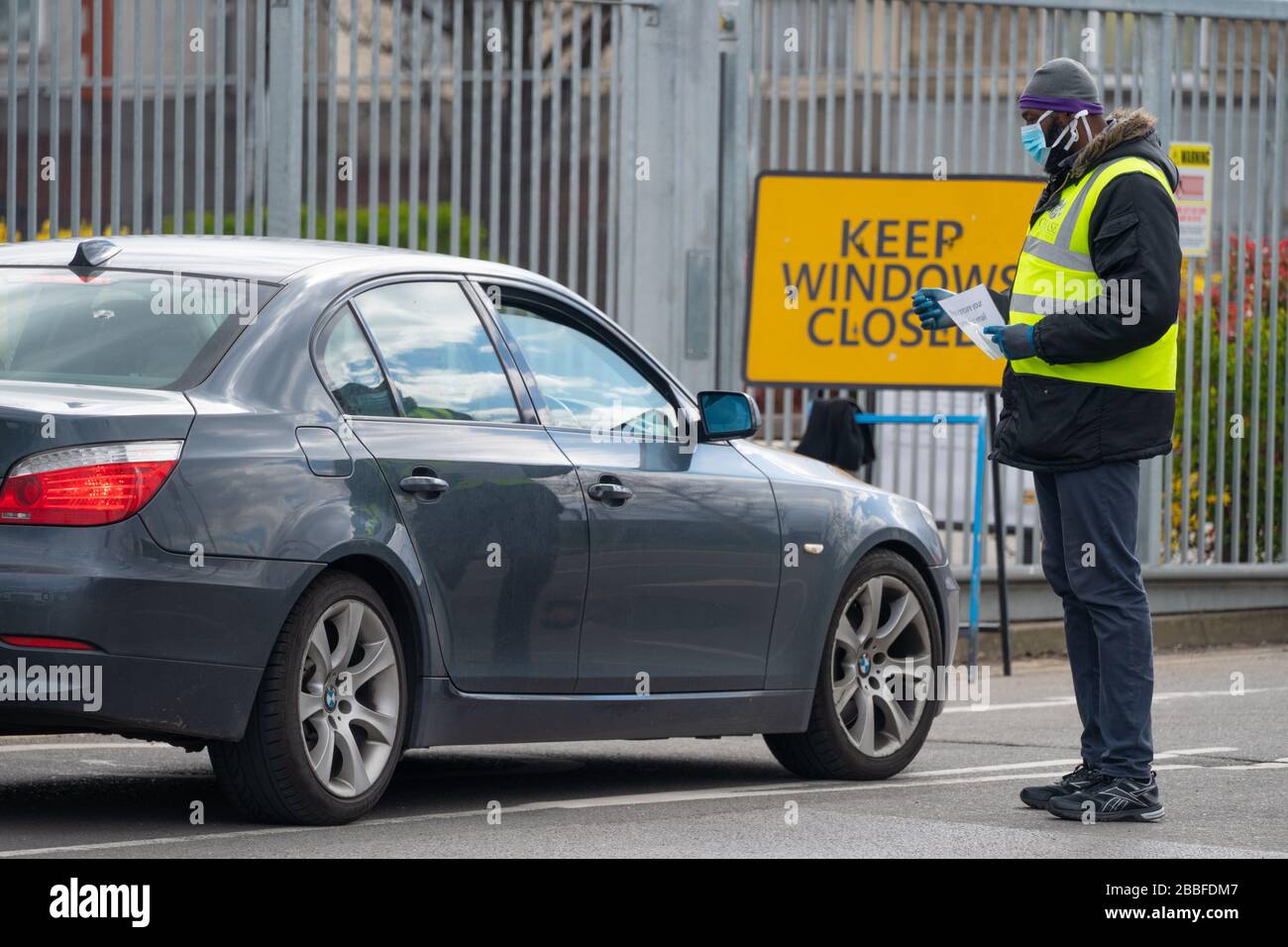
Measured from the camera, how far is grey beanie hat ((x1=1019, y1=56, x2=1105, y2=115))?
22.6 ft

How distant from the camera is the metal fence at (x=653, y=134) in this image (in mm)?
11758

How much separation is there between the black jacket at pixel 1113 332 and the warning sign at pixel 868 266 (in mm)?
5204

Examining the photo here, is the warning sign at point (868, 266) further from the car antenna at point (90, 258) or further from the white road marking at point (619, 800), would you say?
the car antenna at point (90, 258)

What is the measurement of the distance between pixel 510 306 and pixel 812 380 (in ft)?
17.0

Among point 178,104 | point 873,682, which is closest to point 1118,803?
point 873,682

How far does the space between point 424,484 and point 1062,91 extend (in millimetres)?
2221

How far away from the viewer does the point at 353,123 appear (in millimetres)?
11883

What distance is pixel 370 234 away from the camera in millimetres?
12164

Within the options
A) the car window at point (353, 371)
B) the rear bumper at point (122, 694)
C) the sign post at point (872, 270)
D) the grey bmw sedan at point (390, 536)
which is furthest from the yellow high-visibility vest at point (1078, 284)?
the sign post at point (872, 270)

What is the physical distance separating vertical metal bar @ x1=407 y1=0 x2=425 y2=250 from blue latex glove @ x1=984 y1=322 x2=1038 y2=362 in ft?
18.8

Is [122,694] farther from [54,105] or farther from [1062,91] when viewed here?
[54,105]

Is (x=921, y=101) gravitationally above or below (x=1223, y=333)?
above

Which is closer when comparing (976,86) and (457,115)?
(457,115)
